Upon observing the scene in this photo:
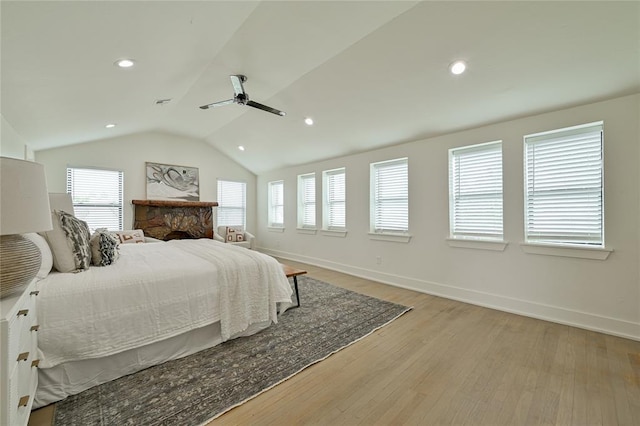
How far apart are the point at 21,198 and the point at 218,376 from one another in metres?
1.52

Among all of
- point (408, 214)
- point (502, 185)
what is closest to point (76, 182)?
point (408, 214)

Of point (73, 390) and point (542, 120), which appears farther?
point (542, 120)

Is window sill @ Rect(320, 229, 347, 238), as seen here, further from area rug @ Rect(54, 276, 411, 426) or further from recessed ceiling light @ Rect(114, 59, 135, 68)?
recessed ceiling light @ Rect(114, 59, 135, 68)

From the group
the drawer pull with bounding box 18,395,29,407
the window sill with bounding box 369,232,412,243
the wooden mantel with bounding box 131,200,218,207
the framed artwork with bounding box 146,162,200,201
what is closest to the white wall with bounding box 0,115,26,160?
the wooden mantel with bounding box 131,200,218,207

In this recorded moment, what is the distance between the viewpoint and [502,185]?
3193mm

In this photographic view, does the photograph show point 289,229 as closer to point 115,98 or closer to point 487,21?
point 115,98

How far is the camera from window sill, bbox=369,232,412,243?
13.4ft

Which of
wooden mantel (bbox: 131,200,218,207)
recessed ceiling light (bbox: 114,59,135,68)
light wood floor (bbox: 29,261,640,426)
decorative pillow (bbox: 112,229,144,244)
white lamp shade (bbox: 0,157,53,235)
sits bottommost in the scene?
light wood floor (bbox: 29,261,640,426)

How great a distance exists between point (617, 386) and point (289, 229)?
5.39 metres

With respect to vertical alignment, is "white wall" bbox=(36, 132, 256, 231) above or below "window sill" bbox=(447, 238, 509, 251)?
above

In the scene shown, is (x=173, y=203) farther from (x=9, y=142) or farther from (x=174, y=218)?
(x=9, y=142)

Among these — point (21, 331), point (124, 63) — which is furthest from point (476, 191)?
point (21, 331)

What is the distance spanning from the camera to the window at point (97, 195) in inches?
192

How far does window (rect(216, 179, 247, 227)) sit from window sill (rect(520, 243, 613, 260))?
237 inches
